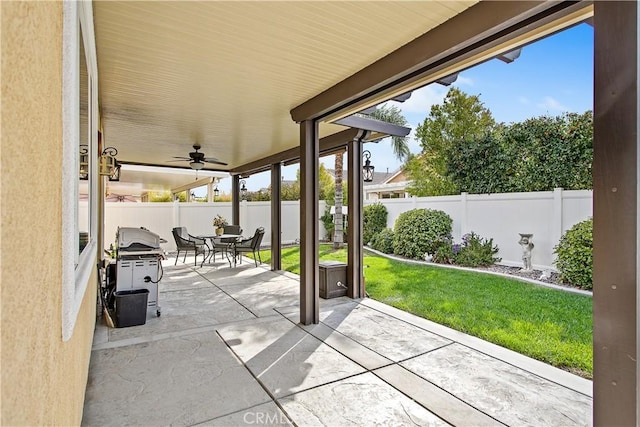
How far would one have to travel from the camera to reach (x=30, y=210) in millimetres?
704

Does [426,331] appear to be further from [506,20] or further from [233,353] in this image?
[506,20]

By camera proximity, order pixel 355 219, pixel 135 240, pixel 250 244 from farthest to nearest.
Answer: pixel 250 244 → pixel 355 219 → pixel 135 240

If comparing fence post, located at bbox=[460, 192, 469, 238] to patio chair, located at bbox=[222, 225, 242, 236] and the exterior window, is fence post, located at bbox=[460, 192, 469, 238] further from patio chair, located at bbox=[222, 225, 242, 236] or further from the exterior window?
the exterior window

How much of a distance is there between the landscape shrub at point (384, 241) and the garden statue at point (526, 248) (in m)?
3.52

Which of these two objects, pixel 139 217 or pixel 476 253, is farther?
pixel 139 217

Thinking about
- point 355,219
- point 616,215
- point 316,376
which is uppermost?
point 616,215

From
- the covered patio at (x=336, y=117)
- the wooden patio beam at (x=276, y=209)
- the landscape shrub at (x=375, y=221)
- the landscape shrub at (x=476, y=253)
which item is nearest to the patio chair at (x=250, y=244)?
the wooden patio beam at (x=276, y=209)

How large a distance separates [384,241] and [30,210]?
9.80 meters

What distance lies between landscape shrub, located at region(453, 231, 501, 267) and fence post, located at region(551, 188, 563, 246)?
1.34m

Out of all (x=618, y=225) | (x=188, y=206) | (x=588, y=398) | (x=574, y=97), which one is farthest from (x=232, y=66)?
(x=188, y=206)

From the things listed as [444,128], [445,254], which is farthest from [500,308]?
[444,128]

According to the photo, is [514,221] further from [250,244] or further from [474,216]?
[250,244]

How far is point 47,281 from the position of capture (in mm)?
868

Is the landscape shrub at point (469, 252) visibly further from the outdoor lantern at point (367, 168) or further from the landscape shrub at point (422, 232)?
the outdoor lantern at point (367, 168)
